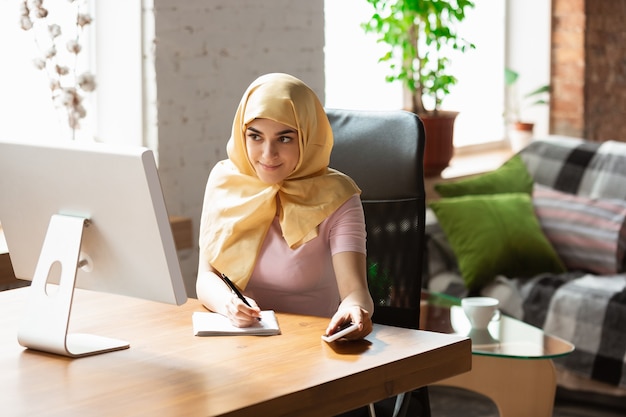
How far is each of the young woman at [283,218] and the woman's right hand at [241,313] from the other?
4.1 inches

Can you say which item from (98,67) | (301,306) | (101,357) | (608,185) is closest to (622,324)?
(608,185)

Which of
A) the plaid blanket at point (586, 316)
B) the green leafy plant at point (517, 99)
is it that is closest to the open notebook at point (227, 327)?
the plaid blanket at point (586, 316)

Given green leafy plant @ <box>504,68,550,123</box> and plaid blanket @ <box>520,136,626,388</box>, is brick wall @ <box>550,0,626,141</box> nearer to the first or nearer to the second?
green leafy plant @ <box>504,68,550,123</box>

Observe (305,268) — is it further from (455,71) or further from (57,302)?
(455,71)

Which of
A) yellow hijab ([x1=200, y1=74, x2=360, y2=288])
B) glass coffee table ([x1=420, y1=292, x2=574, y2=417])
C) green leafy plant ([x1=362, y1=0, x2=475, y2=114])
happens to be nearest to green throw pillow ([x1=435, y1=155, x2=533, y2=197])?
green leafy plant ([x1=362, y1=0, x2=475, y2=114])

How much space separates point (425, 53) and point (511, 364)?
1965 millimetres

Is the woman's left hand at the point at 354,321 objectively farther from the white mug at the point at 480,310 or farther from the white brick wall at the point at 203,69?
the white brick wall at the point at 203,69

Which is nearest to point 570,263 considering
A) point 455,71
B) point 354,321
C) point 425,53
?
point 425,53

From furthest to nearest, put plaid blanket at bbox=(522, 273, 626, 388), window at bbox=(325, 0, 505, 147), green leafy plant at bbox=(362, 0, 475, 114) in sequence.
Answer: window at bbox=(325, 0, 505, 147) < green leafy plant at bbox=(362, 0, 475, 114) < plaid blanket at bbox=(522, 273, 626, 388)

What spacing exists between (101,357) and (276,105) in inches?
26.1

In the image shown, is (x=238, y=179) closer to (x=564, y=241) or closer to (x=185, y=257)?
(x=185, y=257)

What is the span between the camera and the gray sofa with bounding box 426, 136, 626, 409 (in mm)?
3746

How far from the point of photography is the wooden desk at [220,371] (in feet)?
5.59

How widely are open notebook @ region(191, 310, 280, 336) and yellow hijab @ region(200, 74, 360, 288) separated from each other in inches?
6.0
